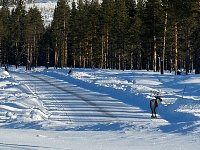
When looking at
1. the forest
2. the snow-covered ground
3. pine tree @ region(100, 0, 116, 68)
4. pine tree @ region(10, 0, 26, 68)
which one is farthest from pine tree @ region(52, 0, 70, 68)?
the snow-covered ground

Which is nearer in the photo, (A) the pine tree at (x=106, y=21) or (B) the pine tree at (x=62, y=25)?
(A) the pine tree at (x=106, y=21)

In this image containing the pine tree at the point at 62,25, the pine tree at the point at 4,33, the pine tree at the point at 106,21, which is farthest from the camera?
the pine tree at the point at 4,33

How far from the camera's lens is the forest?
47094 millimetres

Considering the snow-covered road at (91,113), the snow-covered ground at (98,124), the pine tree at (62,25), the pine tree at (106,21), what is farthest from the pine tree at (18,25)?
the snow-covered road at (91,113)

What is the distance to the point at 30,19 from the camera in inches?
3194

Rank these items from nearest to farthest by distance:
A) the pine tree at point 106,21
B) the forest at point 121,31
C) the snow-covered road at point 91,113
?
the snow-covered road at point 91,113 → the forest at point 121,31 → the pine tree at point 106,21

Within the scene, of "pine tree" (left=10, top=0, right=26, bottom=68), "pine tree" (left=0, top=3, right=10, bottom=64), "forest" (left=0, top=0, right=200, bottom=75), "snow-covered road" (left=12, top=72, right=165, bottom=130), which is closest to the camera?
"snow-covered road" (left=12, top=72, right=165, bottom=130)

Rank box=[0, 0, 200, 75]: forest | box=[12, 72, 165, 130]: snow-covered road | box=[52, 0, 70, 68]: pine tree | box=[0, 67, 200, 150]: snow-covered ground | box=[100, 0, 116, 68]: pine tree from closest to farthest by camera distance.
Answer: box=[0, 67, 200, 150]: snow-covered ground
box=[12, 72, 165, 130]: snow-covered road
box=[0, 0, 200, 75]: forest
box=[100, 0, 116, 68]: pine tree
box=[52, 0, 70, 68]: pine tree

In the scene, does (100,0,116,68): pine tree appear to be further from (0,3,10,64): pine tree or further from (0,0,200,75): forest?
(0,3,10,64): pine tree

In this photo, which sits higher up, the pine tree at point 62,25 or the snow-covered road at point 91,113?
the pine tree at point 62,25

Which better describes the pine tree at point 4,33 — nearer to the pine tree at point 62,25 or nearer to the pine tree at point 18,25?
the pine tree at point 18,25

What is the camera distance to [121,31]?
6169 cm

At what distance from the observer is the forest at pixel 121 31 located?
155ft

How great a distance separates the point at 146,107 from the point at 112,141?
824 centimetres
